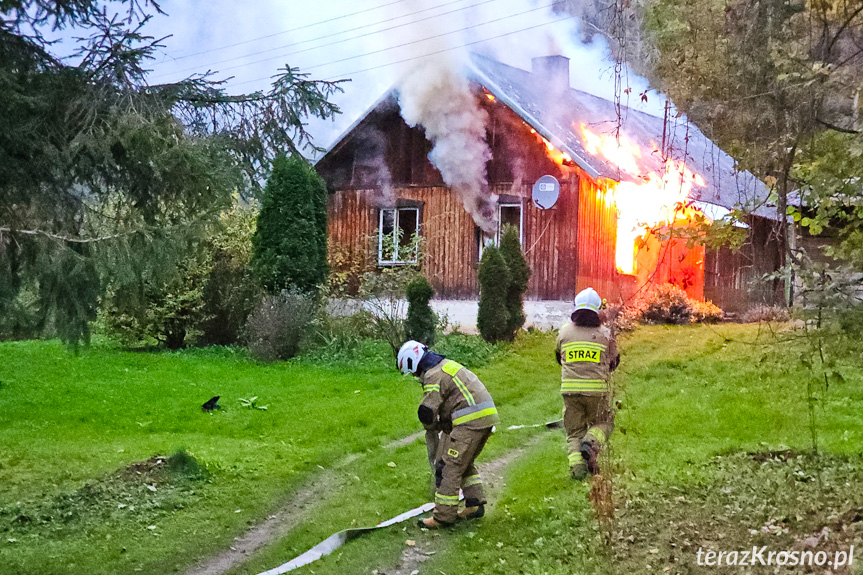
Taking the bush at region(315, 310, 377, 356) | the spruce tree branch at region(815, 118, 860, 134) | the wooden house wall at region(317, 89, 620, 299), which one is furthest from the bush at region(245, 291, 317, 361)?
the spruce tree branch at region(815, 118, 860, 134)

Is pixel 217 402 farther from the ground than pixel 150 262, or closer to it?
closer to it

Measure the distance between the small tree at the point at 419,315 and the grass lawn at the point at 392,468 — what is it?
125cm

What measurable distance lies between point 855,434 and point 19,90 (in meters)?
9.23

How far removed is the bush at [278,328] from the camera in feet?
58.1

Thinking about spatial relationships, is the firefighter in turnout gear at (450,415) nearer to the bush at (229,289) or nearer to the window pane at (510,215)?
the bush at (229,289)

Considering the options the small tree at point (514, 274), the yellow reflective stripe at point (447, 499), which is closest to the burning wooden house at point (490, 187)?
the small tree at point (514, 274)

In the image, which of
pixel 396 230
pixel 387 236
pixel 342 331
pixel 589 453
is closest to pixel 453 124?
pixel 396 230

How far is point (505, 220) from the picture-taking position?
2205 cm

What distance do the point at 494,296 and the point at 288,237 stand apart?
488 centimetres

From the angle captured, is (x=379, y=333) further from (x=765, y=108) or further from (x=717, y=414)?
(x=765, y=108)

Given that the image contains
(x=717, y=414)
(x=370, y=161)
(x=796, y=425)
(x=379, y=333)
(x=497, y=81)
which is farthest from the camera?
(x=370, y=161)

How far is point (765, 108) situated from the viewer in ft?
19.1

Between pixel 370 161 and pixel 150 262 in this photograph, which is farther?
pixel 370 161

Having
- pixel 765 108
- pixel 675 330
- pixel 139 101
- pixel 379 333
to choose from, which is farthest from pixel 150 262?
pixel 675 330
